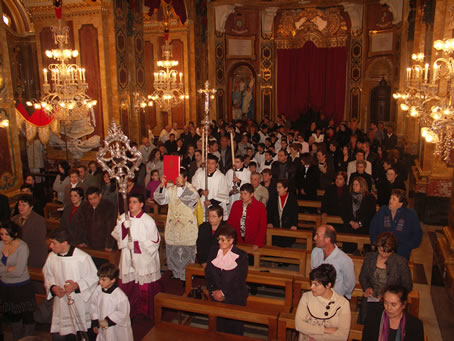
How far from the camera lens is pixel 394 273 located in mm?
4336

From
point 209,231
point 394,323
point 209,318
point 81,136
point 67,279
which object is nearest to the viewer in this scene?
point 394,323

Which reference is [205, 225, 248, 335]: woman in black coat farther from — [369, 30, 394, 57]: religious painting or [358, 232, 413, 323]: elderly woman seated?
[369, 30, 394, 57]: religious painting

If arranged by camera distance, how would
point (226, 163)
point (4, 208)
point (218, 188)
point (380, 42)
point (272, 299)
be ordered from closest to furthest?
point (272, 299) → point (218, 188) → point (4, 208) → point (226, 163) → point (380, 42)

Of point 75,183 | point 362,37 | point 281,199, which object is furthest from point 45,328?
point 362,37

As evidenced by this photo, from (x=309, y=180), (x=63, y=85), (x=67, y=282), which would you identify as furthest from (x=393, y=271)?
(x=63, y=85)

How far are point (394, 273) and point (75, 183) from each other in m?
5.67

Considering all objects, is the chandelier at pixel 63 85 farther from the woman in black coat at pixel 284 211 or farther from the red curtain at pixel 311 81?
the red curtain at pixel 311 81

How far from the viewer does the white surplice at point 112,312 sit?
4238 millimetres

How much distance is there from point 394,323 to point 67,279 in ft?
11.1

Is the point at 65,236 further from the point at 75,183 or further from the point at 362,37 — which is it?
the point at 362,37

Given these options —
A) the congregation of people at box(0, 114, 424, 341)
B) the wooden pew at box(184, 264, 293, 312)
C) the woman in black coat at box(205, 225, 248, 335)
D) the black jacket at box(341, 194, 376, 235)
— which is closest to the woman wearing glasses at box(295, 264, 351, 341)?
the congregation of people at box(0, 114, 424, 341)

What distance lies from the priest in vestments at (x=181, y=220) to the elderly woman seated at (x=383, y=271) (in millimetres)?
2675

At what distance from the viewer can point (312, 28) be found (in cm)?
2142

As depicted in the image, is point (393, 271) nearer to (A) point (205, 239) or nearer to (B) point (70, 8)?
(A) point (205, 239)
